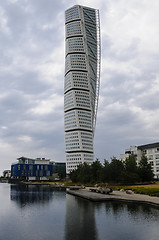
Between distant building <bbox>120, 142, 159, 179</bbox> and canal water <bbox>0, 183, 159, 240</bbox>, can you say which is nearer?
canal water <bbox>0, 183, 159, 240</bbox>

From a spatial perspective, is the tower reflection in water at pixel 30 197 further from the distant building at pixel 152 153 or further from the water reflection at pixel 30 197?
the distant building at pixel 152 153

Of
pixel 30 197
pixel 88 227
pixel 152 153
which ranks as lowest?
pixel 30 197

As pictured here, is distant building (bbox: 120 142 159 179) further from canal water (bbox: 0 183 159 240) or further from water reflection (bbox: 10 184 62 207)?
canal water (bbox: 0 183 159 240)

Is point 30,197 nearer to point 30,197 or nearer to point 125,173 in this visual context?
point 30,197

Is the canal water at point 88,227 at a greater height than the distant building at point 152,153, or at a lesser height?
lesser

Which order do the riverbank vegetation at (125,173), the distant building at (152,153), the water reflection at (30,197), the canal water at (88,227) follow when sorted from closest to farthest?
the canal water at (88,227) < the water reflection at (30,197) < the riverbank vegetation at (125,173) < the distant building at (152,153)

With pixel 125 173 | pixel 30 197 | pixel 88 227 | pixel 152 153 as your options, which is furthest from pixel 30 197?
pixel 152 153

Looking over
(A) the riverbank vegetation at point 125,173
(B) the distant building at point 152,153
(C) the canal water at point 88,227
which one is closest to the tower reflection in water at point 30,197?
(C) the canal water at point 88,227

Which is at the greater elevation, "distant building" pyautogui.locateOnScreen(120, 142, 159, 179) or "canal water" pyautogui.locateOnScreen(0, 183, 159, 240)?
"distant building" pyautogui.locateOnScreen(120, 142, 159, 179)

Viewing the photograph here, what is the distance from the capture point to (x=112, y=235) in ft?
61.4

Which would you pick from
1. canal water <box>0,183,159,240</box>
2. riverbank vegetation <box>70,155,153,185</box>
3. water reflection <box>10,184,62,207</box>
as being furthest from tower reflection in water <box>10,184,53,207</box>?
riverbank vegetation <box>70,155,153,185</box>

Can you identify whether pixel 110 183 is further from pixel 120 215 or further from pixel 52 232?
pixel 52 232

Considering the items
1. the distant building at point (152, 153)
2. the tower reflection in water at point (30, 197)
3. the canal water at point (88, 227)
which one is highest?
the distant building at point (152, 153)

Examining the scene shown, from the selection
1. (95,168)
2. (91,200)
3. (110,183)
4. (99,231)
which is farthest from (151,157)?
(99,231)
